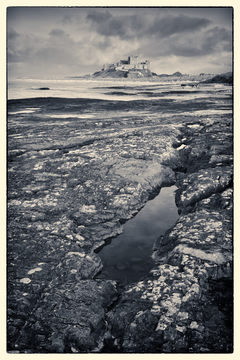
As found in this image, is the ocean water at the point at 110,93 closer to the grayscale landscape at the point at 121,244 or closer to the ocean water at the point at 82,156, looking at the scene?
the ocean water at the point at 82,156

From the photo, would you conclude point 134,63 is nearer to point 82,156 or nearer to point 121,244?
point 82,156

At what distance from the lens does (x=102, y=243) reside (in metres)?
2.45

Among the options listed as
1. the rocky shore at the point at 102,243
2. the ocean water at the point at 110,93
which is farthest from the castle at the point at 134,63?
the rocky shore at the point at 102,243

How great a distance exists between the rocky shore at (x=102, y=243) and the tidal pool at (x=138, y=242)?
0.08 metres

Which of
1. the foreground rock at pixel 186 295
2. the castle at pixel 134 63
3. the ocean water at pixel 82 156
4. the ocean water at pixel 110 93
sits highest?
the ocean water at pixel 110 93

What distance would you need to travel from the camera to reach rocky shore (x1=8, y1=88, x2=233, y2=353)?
5.20 feet

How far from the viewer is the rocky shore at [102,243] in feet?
5.20

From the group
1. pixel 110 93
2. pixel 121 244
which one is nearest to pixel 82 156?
pixel 121 244

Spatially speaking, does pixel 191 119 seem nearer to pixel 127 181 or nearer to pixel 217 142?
pixel 217 142

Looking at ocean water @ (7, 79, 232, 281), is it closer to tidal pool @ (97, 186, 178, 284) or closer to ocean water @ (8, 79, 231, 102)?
tidal pool @ (97, 186, 178, 284)

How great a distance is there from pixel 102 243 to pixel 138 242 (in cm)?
35
